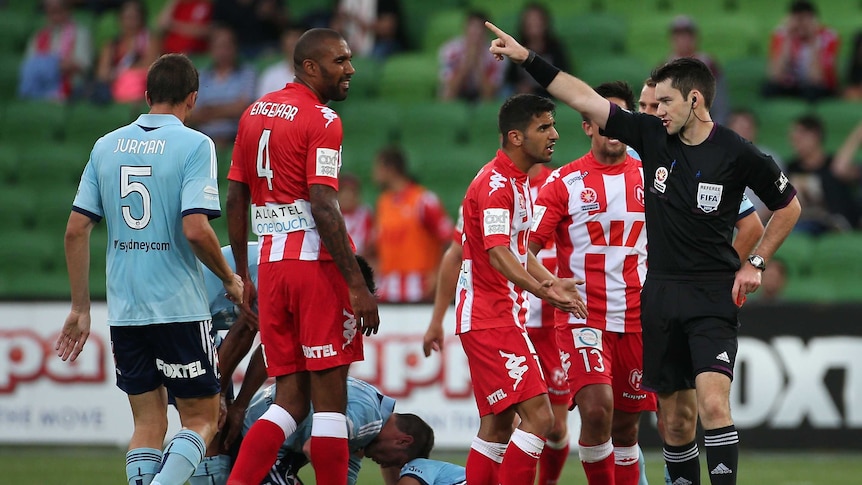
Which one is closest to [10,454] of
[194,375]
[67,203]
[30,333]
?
[30,333]

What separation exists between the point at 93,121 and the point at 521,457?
9.89 meters

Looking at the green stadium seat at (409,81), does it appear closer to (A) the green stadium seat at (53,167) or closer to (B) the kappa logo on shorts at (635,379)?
(A) the green stadium seat at (53,167)

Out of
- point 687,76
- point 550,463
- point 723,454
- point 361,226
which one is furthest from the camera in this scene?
point 361,226

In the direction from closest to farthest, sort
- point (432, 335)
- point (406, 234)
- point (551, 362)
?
point (432, 335) → point (551, 362) → point (406, 234)

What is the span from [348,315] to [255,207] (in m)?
0.81

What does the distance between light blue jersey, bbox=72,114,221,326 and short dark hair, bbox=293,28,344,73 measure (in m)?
0.72

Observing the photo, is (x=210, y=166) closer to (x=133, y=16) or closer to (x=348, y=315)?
(x=348, y=315)

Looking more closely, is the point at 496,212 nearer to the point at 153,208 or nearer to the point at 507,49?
the point at 507,49

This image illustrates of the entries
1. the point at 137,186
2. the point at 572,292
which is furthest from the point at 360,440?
the point at 137,186

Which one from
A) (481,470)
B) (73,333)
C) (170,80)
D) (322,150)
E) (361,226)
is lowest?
(481,470)

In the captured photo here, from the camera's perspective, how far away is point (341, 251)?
21.2ft

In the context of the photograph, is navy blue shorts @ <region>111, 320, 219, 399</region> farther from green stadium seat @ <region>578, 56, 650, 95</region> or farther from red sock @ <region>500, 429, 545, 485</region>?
green stadium seat @ <region>578, 56, 650, 95</region>

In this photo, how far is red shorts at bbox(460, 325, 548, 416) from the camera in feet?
22.1

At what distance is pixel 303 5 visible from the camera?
54.3ft
